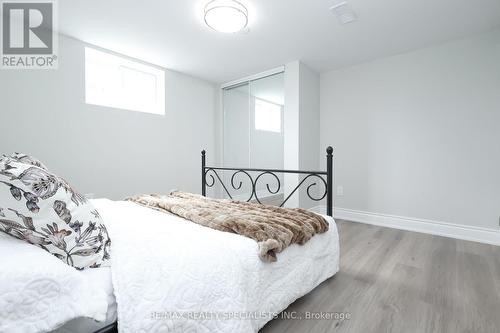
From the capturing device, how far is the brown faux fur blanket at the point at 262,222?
45.5 inches

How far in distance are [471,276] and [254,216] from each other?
1752mm

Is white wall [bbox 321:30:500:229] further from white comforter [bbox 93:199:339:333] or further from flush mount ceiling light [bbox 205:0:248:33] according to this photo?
white comforter [bbox 93:199:339:333]

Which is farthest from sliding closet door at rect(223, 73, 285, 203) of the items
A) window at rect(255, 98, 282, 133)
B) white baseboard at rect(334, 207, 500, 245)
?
white baseboard at rect(334, 207, 500, 245)

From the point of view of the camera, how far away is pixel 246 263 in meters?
1.00

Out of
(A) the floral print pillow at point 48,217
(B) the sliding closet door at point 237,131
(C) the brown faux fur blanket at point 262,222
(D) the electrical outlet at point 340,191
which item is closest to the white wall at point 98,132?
(B) the sliding closet door at point 237,131

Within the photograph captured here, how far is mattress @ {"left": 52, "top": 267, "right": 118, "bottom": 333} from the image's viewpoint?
0.67 metres

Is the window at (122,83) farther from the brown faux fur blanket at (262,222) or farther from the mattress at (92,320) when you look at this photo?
the mattress at (92,320)

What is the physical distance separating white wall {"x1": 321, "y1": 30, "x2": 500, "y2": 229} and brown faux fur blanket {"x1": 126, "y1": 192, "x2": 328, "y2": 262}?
2064 millimetres

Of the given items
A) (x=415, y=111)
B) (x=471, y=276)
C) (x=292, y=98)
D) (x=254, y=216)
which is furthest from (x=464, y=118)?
(x=254, y=216)

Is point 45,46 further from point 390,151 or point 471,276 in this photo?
point 471,276

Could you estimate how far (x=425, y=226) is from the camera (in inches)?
110

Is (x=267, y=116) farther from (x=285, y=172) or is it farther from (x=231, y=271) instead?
(x=231, y=271)
